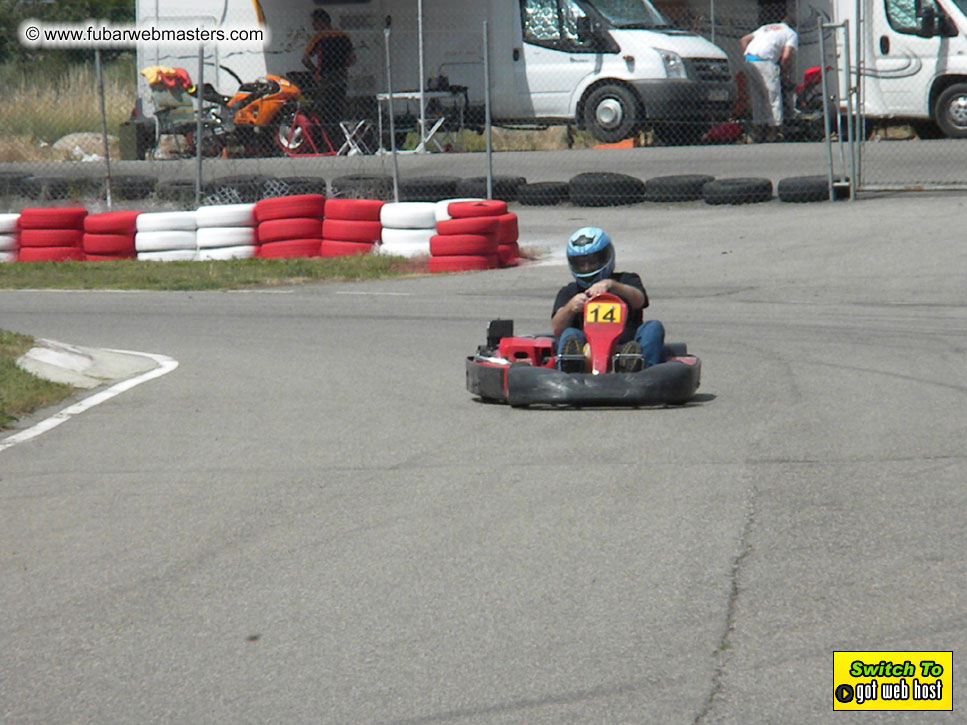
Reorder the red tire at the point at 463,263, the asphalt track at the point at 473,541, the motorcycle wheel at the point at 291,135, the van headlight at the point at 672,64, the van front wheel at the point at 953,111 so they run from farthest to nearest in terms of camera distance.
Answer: the motorcycle wheel at the point at 291,135, the van headlight at the point at 672,64, the van front wheel at the point at 953,111, the red tire at the point at 463,263, the asphalt track at the point at 473,541

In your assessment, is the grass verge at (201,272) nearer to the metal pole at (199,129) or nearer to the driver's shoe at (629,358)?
the metal pole at (199,129)

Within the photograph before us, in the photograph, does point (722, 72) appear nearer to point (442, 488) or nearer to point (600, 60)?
point (600, 60)

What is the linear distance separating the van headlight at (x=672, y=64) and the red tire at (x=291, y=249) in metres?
6.18

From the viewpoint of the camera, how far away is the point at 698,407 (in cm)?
769

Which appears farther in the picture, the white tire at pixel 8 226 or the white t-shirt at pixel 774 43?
the white t-shirt at pixel 774 43

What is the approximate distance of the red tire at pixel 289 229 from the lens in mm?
16047

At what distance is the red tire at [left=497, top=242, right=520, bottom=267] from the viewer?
49.9 feet

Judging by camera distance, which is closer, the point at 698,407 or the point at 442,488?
the point at 442,488

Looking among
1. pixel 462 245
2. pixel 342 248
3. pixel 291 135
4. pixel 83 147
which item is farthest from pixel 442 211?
pixel 83 147

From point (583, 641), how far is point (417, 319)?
779 cm

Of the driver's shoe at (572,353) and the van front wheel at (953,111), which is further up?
the van front wheel at (953,111)

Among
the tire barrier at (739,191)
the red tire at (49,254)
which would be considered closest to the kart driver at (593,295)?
the red tire at (49,254)

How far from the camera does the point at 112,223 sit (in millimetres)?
16297

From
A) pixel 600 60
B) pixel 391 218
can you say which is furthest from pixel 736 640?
pixel 600 60
